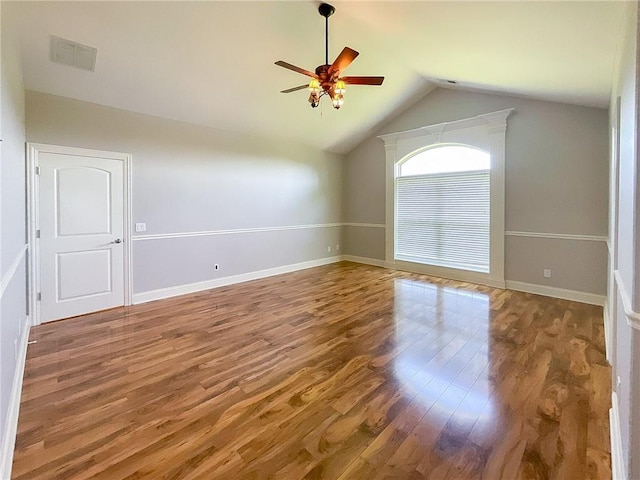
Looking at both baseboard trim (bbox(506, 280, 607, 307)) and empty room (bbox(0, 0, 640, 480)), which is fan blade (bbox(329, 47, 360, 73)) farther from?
baseboard trim (bbox(506, 280, 607, 307))

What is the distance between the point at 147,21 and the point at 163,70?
28.7 inches

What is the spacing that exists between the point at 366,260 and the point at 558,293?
3709mm

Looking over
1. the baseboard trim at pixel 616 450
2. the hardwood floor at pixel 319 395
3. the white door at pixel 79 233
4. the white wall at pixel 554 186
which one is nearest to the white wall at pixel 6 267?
the hardwood floor at pixel 319 395

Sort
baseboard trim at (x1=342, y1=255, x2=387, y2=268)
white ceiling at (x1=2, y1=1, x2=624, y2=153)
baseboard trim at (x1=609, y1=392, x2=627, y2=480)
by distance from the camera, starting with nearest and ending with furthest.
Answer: baseboard trim at (x1=609, y1=392, x2=627, y2=480) < white ceiling at (x1=2, y1=1, x2=624, y2=153) < baseboard trim at (x1=342, y1=255, x2=387, y2=268)

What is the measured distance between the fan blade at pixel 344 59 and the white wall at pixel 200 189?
2.89 meters

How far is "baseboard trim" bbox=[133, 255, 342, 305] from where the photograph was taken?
4.48 m

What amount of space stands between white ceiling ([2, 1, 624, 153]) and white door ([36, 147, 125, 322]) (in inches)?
34.9

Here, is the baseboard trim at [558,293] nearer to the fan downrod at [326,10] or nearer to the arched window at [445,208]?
the arched window at [445,208]

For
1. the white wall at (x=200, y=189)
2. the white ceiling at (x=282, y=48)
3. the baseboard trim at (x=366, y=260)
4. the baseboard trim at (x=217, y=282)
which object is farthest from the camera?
the baseboard trim at (x=366, y=260)

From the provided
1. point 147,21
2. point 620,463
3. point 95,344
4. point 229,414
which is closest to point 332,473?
point 229,414

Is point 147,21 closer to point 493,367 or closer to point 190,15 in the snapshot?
point 190,15

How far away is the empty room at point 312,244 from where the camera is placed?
1.76m

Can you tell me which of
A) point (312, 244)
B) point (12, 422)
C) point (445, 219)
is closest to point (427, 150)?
point (445, 219)

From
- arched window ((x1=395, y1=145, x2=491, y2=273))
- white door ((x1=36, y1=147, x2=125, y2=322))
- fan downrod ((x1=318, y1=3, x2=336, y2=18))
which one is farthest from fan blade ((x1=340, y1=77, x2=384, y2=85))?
white door ((x1=36, y1=147, x2=125, y2=322))
